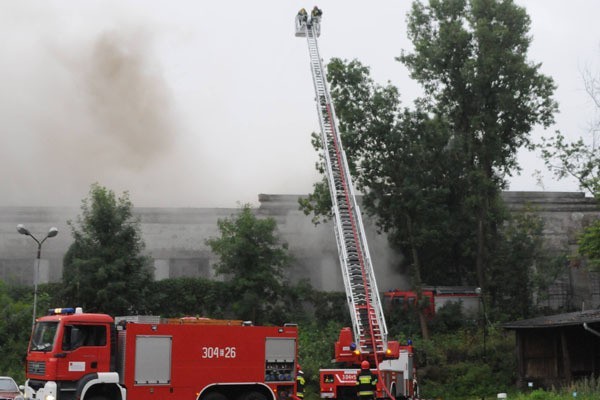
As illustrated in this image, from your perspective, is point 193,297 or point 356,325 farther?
point 193,297

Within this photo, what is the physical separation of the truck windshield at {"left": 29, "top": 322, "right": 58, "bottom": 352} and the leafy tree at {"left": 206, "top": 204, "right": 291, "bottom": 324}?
1955 cm

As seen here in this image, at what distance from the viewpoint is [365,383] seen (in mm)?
22469

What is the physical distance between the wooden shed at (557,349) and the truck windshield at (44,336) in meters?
Answer: 18.6

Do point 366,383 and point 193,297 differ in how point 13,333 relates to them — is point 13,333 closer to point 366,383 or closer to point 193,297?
point 193,297

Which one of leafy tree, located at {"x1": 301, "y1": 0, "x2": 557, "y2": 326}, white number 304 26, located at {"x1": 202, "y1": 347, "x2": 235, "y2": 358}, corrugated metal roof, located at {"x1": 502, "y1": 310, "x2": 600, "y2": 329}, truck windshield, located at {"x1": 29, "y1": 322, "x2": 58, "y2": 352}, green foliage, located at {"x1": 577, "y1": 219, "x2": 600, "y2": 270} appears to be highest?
leafy tree, located at {"x1": 301, "y1": 0, "x2": 557, "y2": 326}

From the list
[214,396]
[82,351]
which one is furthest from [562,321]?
[82,351]

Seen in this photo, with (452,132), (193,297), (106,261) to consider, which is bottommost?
(193,297)

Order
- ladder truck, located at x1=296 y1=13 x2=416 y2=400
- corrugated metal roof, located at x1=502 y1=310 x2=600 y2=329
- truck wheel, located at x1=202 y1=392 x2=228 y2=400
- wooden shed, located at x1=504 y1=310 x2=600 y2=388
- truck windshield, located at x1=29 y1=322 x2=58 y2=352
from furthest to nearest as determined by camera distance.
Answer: wooden shed, located at x1=504 y1=310 x2=600 y2=388 → corrugated metal roof, located at x1=502 y1=310 x2=600 y2=329 → ladder truck, located at x1=296 y1=13 x2=416 y2=400 → truck wheel, located at x1=202 y1=392 x2=228 y2=400 → truck windshield, located at x1=29 y1=322 x2=58 y2=352

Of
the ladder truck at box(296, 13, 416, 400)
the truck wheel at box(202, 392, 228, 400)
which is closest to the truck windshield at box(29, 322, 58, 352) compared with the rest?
the truck wheel at box(202, 392, 228, 400)

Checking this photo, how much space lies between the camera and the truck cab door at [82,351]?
1778cm

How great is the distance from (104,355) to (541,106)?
31178mm

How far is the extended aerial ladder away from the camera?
2486cm

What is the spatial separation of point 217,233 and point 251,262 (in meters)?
4.24

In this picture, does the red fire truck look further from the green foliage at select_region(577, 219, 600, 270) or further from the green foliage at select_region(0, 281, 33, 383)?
the green foliage at select_region(577, 219, 600, 270)
